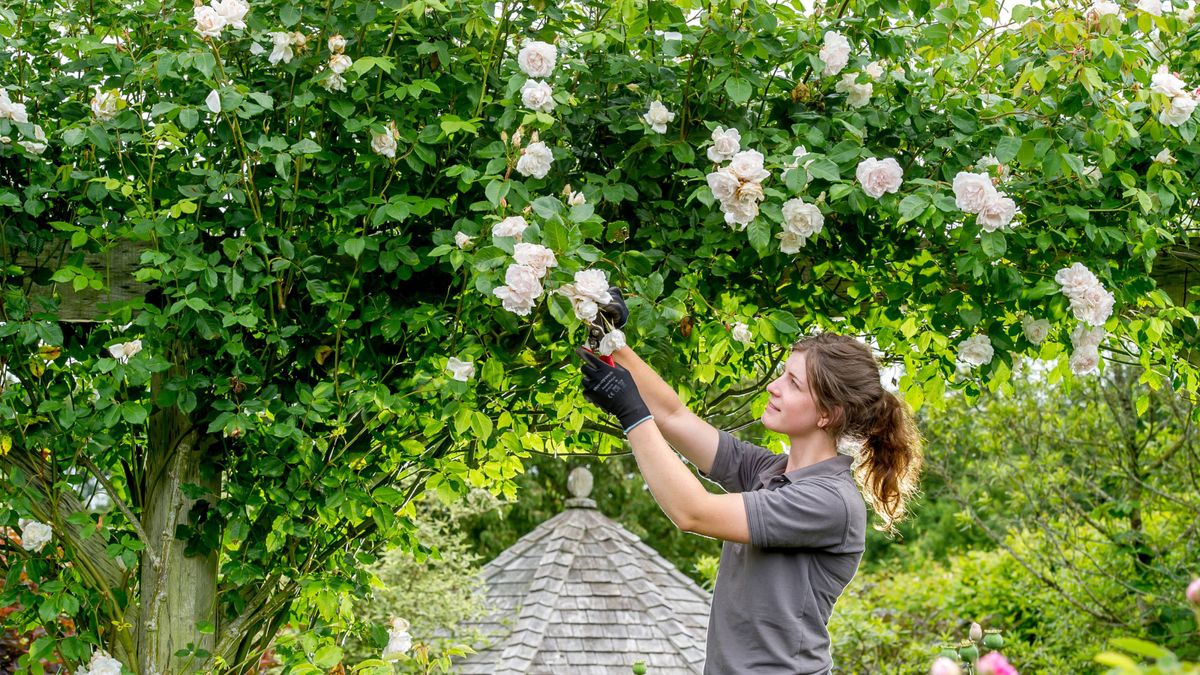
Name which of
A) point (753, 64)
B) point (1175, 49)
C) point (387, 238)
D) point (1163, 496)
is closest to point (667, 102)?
point (753, 64)

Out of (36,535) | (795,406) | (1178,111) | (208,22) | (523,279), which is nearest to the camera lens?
(523,279)

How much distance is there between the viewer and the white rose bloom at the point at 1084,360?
2.48 metres

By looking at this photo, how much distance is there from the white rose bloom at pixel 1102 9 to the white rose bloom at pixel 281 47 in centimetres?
154

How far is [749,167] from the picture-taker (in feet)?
6.90

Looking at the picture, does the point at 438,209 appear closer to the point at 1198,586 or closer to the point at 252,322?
the point at 252,322

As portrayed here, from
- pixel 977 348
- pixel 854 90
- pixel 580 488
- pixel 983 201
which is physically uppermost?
pixel 854 90

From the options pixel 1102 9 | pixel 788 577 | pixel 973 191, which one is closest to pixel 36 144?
pixel 788 577

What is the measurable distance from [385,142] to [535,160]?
1.01 ft

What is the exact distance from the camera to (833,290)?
110 inches

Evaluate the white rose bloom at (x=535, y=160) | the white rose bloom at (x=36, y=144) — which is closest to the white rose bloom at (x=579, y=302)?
the white rose bloom at (x=535, y=160)

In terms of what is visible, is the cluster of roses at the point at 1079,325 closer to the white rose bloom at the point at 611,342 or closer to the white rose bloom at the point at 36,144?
the white rose bloom at the point at 611,342

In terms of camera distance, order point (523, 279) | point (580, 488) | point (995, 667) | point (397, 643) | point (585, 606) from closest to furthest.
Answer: point (995, 667), point (523, 279), point (397, 643), point (585, 606), point (580, 488)

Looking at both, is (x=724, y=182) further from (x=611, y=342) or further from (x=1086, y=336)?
(x=1086, y=336)

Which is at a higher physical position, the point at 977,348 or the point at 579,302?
the point at 579,302
